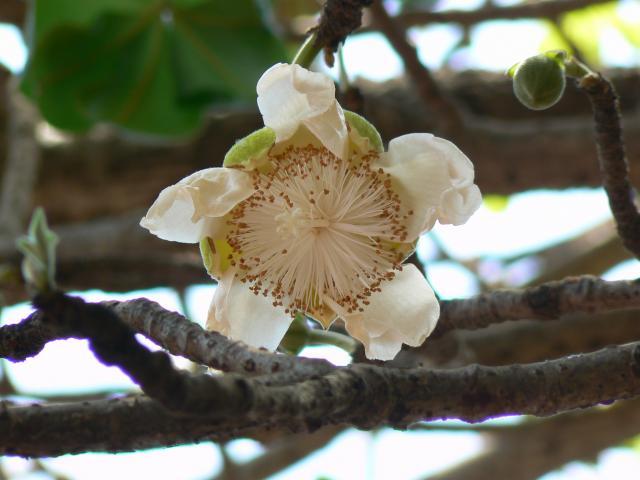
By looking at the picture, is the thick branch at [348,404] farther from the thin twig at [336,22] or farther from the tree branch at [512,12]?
the tree branch at [512,12]

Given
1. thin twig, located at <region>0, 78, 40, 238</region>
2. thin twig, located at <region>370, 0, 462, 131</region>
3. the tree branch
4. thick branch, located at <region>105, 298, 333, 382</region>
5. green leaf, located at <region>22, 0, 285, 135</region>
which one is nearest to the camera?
thick branch, located at <region>105, 298, 333, 382</region>

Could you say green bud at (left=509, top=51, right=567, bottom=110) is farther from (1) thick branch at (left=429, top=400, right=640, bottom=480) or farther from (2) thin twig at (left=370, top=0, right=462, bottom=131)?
(1) thick branch at (left=429, top=400, right=640, bottom=480)

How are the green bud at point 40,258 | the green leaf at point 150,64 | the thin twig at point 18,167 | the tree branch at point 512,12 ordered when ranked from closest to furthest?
the green bud at point 40,258 < the thin twig at point 18,167 < the tree branch at point 512,12 < the green leaf at point 150,64

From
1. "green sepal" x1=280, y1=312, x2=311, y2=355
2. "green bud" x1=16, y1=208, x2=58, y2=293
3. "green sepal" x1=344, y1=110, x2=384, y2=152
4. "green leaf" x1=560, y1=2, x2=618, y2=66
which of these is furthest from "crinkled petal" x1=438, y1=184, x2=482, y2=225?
"green leaf" x1=560, y1=2, x2=618, y2=66

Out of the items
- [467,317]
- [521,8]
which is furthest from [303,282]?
[521,8]

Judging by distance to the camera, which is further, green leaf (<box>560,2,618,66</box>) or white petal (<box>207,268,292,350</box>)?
green leaf (<box>560,2,618,66</box>)

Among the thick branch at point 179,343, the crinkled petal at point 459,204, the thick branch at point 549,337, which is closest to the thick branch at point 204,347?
the thick branch at point 179,343

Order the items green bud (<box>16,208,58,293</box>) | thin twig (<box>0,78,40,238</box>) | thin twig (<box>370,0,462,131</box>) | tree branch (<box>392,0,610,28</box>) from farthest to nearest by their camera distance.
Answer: tree branch (<box>392,0,610,28</box>) < thin twig (<box>0,78,40,238</box>) < thin twig (<box>370,0,462,131</box>) < green bud (<box>16,208,58,293</box>)
